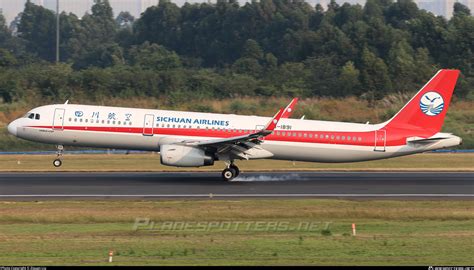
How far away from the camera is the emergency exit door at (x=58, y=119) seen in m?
42.3

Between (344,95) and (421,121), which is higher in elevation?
(344,95)

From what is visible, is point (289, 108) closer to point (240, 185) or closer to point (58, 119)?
point (240, 185)

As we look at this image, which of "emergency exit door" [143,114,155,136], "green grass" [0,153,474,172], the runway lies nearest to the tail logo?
the runway

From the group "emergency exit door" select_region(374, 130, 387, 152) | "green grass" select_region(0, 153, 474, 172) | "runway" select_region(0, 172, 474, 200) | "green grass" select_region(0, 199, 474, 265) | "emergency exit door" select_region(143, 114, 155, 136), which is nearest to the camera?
"green grass" select_region(0, 199, 474, 265)

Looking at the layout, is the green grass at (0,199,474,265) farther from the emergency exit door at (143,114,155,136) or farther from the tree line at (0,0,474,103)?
the tree line at (0,0,474,103)

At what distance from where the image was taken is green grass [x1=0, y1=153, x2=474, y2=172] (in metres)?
48.7

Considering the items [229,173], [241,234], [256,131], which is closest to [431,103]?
[256,131]

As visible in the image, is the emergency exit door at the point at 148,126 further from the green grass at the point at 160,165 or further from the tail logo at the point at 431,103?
the tail logo at the point at 431,103

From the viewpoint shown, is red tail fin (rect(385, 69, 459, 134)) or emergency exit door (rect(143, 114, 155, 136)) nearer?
emergency exit door (rect(143, 114, 155, 136))

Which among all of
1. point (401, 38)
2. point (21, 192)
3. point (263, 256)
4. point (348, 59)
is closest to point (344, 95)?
point (348, 59)

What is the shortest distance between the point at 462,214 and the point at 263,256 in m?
11.1

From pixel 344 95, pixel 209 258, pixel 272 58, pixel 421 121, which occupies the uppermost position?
pixel 272 58

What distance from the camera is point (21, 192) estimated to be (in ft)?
118

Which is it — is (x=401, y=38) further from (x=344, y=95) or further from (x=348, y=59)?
(x=344, y=95)
